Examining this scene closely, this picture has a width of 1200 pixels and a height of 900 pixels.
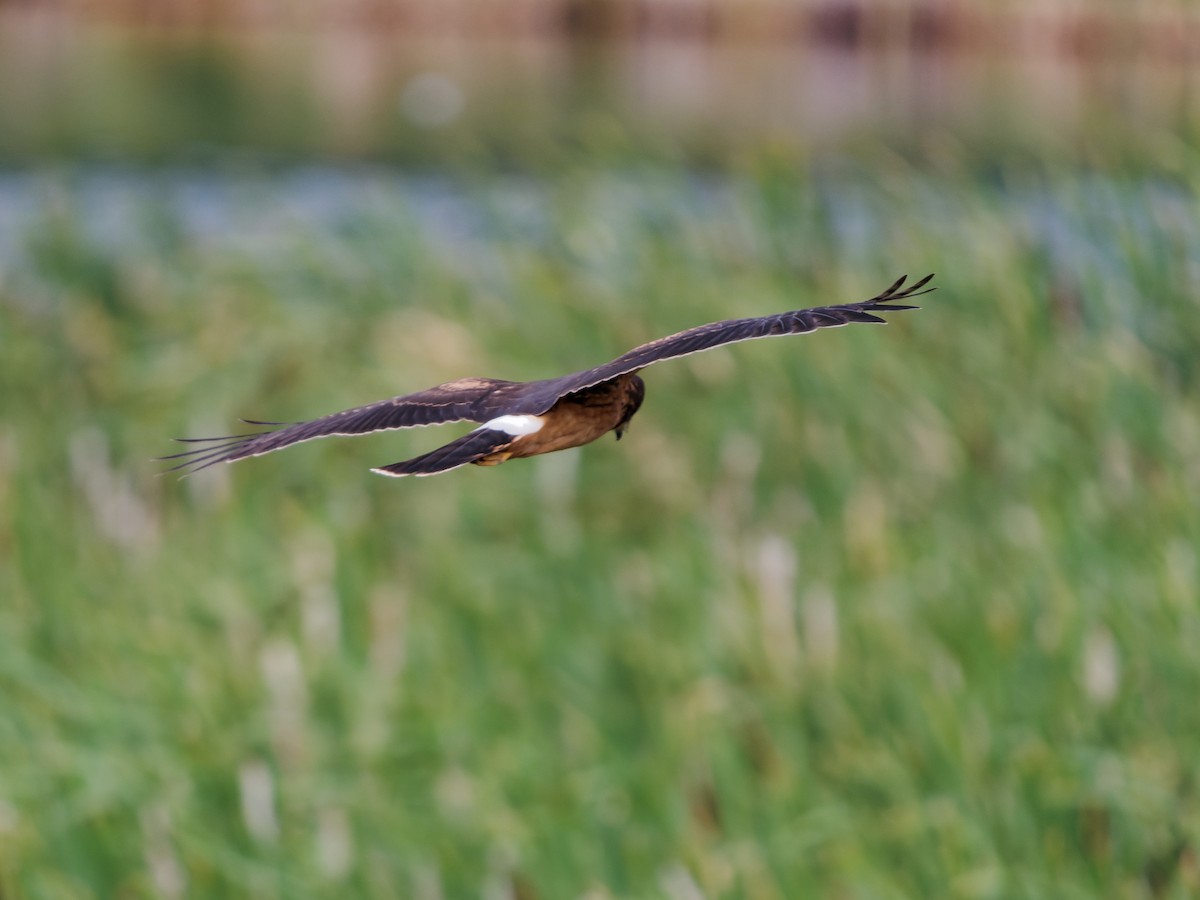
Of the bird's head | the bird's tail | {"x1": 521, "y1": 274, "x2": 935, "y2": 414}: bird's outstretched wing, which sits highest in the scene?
{"x1": 521, "y1": 274, "x2": 935, "y2": 414}: bird's outstretched wing

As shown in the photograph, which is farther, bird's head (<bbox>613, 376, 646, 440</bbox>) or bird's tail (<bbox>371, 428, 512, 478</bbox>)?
bird's head (<bbox>613, 376, 646, 440</bbox>)

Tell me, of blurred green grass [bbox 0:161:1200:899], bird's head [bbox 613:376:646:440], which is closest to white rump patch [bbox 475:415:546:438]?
bird's head [bbox 613:376:646:440]

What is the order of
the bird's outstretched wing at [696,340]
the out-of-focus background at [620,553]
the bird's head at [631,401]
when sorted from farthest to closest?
the out-of-focus background at [620,553] < the bird's head at [631,401] < the bird's outstretched wing at [696,340]

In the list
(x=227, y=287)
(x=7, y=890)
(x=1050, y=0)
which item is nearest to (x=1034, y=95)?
(x=1050, y=0)

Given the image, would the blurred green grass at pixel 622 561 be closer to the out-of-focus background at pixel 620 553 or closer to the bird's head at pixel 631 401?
the out-of-focus background at pixel 620 553

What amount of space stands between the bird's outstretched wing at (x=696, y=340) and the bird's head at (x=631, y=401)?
81mm

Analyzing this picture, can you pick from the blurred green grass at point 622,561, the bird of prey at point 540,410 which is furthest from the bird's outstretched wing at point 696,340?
the blurred green grass at point 622,561

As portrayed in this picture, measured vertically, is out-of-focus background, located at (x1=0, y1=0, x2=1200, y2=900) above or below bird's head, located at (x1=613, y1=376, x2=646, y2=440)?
below

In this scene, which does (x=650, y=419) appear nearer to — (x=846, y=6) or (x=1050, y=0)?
(x=1050, y=0)

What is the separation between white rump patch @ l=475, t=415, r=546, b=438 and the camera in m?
1.35

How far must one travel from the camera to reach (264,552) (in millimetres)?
5875

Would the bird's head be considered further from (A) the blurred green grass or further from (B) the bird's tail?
(A) the blurred green grass

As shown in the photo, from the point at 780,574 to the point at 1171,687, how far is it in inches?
45.6

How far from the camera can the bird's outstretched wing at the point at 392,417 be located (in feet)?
4.44
